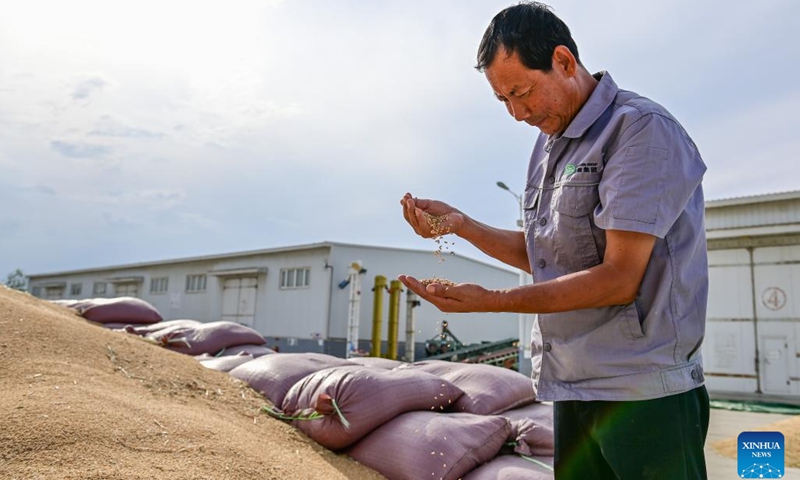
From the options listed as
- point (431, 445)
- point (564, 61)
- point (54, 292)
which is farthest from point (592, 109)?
point (54, 292)

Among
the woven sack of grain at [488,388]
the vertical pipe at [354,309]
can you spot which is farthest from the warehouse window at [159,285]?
the woven sack of grain at [488,388]

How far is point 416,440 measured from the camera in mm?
2508

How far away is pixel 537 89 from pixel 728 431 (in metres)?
5.64

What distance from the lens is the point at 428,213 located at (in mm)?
1509

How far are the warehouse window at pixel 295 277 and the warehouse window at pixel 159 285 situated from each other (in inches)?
247

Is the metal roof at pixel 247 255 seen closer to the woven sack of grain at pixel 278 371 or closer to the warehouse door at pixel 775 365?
the warehouse door at pixel 775 365

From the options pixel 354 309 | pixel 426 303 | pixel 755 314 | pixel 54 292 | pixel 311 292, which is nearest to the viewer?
pixel 755 314

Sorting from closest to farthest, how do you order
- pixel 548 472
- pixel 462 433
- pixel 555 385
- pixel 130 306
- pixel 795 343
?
pixel 555 385, pixel 548 472, pixel 462 433, pixel 130 306, pixel 795 343

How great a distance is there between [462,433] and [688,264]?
1.65 m

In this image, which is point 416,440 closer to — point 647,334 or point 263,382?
point 263,382

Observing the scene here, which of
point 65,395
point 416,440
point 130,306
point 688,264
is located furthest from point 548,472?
point 130,306

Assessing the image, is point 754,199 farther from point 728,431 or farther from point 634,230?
point 634,230

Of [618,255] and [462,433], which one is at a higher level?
[618,255]

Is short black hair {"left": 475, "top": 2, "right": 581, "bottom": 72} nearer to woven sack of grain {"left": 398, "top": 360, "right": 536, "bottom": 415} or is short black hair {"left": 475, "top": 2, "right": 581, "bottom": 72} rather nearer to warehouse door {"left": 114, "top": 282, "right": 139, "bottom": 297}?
woven sack of grain {"left": 398, "top": 360, "right": 536, "bottom": 415}
